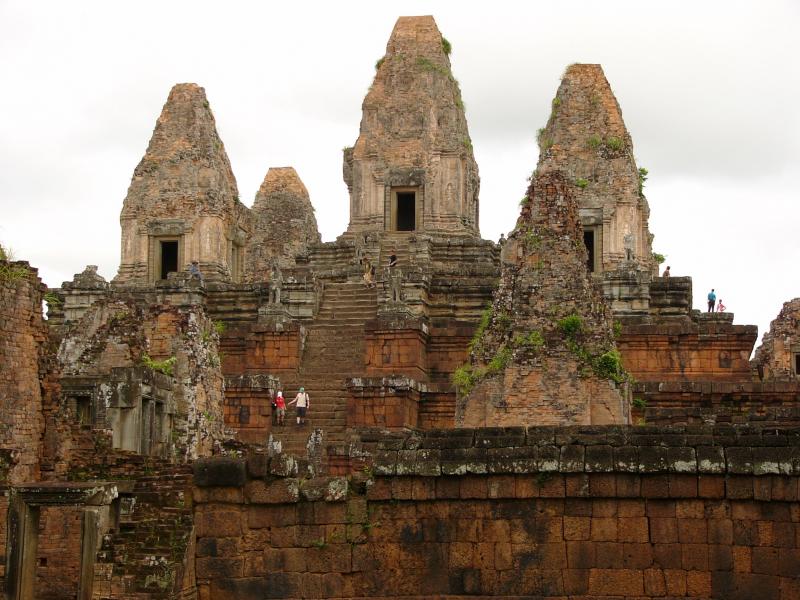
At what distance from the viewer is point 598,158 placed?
36281mm

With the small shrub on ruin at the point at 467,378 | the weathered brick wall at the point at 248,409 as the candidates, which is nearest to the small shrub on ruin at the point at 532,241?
the small shrub on ruin at the point at 467,378

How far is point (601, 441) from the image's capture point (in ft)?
49.9

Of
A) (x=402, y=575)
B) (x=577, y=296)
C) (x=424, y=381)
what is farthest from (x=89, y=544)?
(x=424, y=381)

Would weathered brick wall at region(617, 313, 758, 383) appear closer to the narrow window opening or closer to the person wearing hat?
the person wearing hat

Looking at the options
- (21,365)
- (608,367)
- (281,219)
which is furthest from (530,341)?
(281,219)

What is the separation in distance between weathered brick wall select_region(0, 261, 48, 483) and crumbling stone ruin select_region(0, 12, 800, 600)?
1.4 inches

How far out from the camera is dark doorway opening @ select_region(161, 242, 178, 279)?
4062 centimetres

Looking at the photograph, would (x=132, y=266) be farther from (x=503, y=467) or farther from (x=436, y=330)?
(x=503, y=467)

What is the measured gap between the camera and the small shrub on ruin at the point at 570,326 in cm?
2364

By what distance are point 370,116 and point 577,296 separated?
56.5 ft

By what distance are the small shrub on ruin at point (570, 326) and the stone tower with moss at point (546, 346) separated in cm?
2

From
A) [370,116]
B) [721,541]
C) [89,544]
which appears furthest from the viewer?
[370,116]

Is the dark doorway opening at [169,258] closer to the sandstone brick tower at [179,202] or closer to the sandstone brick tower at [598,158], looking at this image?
the sandstone brick tower at [179,202]

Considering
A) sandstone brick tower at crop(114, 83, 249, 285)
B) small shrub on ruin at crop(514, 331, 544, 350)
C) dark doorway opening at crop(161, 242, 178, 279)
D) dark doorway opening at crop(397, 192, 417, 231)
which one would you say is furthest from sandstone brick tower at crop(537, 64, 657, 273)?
small shrub on ruin at crop(514, 331, 544, 350)
